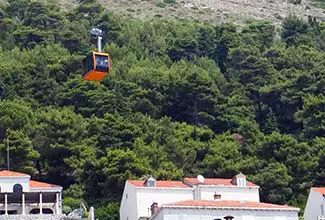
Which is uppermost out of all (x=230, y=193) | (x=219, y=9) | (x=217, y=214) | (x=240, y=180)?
(x=217, y=214)

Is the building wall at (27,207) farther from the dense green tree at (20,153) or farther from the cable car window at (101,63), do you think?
the dense green tree at (20,153)

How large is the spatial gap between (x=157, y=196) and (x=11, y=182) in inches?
392

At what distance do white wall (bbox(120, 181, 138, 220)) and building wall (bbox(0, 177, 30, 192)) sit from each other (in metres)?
7.68

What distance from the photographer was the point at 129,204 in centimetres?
8162

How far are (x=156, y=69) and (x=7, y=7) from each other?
33656 millimetres

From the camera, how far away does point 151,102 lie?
109812 mm

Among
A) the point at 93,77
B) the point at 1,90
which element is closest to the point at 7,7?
the point at 1,90

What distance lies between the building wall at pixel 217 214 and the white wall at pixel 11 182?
348 inches

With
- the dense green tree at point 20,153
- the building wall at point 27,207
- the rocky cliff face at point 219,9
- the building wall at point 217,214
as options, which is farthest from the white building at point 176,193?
the rocky cliff face at point 219,9

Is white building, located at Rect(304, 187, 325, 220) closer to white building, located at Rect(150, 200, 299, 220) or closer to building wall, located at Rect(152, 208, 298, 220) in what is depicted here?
building wall, located at Rect(152, 208, 298, 220)

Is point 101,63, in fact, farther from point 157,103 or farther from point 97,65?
point 157,103

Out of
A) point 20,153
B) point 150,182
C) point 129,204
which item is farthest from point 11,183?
point 20,153

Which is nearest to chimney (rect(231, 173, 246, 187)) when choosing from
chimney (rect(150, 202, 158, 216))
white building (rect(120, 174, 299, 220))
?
white building (rect(120, 174, 299, 220))

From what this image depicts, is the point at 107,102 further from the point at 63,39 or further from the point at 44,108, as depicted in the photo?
the point at 63,39
